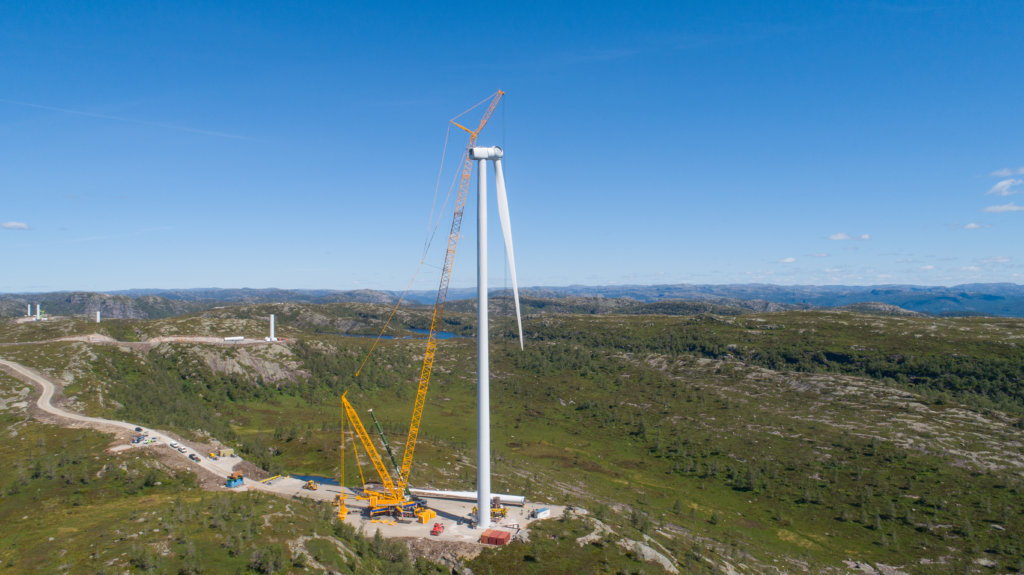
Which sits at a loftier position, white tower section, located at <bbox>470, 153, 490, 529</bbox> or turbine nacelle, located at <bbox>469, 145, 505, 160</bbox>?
turbine nacelle, located at <bbox>469, 145, 505, 160</bbox>

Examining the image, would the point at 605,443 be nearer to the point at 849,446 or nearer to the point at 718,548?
the point at 849,446

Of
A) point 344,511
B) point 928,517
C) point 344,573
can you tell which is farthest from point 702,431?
point 344,573

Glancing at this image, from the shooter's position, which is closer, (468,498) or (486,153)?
(486,153)

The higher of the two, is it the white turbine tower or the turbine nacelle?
the turbine nacelle

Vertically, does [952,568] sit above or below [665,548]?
below

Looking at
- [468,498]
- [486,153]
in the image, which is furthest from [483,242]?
[468,498]

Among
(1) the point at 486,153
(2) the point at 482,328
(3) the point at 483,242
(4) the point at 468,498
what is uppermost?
(1) the point at 486,153

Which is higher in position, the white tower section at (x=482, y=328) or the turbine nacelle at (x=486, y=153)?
the turbine nacelle at (x=486, y=153)

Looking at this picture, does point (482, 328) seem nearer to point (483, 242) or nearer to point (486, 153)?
point (483, 242)
